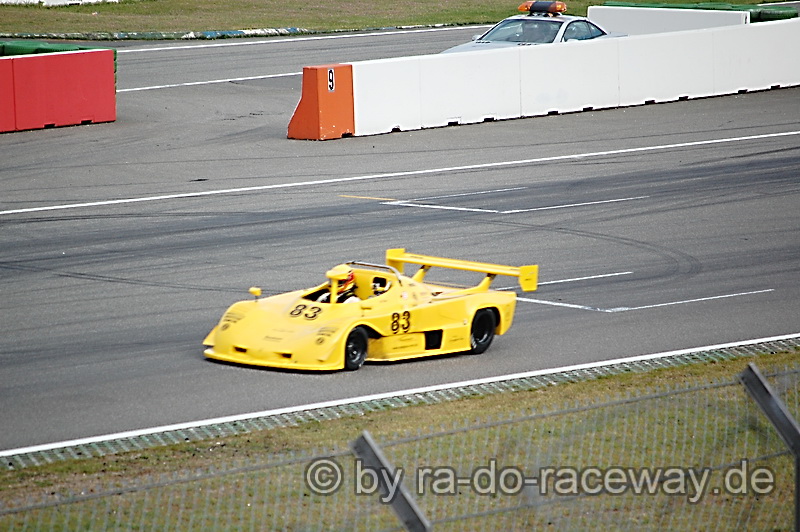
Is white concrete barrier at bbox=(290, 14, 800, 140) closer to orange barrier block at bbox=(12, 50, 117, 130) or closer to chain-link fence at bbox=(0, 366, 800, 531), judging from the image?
orange barrier block at bbox=(12, 50, 117, 130)

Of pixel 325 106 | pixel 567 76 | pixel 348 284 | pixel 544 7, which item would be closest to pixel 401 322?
pixel 348 284

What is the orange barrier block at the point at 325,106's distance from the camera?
22.8 meters

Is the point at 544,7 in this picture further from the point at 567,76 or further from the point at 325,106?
the point at 325,106

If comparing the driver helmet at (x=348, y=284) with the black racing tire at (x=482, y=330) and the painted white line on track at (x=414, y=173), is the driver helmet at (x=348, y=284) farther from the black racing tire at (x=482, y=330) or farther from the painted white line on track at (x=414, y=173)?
the painted white line on track at (x=414, y=173)

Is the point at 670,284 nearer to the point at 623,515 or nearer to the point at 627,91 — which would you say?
the point at 623,515

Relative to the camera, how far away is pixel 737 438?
22.7ft

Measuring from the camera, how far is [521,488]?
545 centimetres

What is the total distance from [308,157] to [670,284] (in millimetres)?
9347

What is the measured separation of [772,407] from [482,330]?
552cm

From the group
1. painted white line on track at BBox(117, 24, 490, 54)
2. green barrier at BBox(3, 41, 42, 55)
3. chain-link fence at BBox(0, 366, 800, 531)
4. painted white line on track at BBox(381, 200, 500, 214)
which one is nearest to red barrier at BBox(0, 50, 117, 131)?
green barrier at BBox(3, 41, 42, 55)

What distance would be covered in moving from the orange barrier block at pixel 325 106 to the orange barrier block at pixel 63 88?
3803 mm

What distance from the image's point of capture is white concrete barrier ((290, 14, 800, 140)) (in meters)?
23.8

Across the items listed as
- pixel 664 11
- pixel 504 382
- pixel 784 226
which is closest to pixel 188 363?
pixel 504 382

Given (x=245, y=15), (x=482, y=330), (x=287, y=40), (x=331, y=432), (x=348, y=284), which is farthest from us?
(x=245, y=15)
